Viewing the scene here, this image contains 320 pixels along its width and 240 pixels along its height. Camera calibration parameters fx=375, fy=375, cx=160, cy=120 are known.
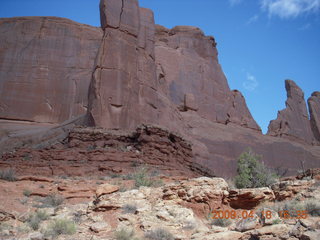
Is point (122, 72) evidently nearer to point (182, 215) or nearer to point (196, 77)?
point (182, 215)

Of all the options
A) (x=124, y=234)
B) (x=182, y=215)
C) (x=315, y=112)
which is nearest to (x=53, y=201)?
(x=124, y=234)

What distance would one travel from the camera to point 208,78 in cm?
4756

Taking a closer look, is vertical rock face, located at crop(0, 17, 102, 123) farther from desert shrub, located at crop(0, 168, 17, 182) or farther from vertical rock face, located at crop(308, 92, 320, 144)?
vertical rock face, located at crop(308, 92, 320, 144)

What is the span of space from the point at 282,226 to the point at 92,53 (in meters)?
39.8

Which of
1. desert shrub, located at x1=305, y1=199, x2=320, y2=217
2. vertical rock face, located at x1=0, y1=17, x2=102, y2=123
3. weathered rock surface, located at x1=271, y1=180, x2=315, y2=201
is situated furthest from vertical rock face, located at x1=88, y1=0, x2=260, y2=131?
desert shrub, located at x1=305, y1=199, x2=320, y2=217

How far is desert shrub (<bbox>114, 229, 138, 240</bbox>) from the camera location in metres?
7.55

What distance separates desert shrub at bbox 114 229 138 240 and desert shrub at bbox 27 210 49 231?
7.15ft

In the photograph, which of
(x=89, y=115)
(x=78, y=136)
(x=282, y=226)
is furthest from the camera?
(x=89, y=115)

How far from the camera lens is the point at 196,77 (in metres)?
46.2

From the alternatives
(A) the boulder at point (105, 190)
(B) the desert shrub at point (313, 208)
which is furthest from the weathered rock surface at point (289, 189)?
(A) the boulder at point (105, 190)

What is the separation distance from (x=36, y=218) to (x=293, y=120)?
48.8 m

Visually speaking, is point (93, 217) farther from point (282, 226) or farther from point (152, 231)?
point (282, 226)

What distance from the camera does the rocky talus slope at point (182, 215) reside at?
710cm

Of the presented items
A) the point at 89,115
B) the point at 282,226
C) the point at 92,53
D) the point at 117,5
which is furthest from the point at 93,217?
the point at 92,53
